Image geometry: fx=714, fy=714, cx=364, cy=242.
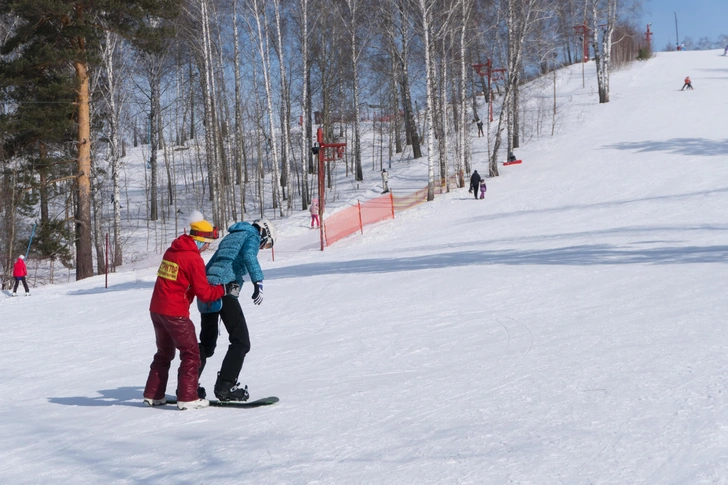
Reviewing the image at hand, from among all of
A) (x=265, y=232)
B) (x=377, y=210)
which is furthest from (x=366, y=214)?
(x=265, y=232)

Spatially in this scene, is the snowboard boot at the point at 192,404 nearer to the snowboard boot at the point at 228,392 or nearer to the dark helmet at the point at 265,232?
the snowboard boot at the point at 228,392

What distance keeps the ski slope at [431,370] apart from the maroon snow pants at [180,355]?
20 cm

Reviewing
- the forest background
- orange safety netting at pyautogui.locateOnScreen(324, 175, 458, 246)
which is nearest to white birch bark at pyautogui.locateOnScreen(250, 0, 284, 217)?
the forest background

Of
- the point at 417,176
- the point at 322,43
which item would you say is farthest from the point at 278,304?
the point at 322,43

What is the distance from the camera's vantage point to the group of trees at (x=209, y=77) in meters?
21.3

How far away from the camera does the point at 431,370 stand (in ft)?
22.9

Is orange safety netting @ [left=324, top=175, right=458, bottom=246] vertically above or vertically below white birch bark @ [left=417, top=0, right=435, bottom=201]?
below

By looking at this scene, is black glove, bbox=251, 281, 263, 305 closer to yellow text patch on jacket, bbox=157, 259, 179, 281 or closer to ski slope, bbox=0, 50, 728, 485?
yellow text patch on jacket, bbox=157, 259, 179, 281

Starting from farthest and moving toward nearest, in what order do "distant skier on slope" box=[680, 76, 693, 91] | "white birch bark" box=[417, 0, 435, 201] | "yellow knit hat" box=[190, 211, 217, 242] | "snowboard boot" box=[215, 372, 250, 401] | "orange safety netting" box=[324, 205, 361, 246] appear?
"distant skier on slope" box=[680, 76, 693, 91] < "white birch bark" box=[417, 0, 435, 201] < "orange safety netting" box=[324, 205, 361, 246] < "snowboard boot" box=[215, 372, 250, 401] < "yellow knit hat" box=[190, 211, 217, 242]

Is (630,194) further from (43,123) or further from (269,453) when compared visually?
(269,453)

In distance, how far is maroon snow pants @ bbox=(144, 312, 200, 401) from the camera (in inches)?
233

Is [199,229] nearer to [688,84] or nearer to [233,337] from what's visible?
[233,337]

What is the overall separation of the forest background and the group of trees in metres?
0.08

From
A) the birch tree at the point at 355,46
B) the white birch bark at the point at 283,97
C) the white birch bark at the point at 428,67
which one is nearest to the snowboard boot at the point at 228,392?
the white birch bark at the point at 428,67
